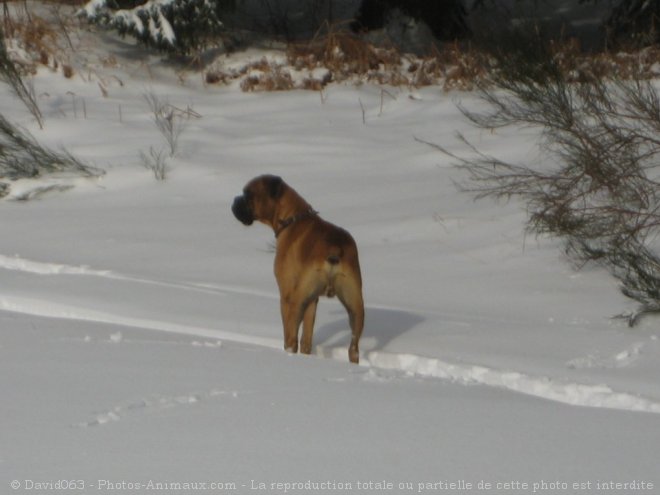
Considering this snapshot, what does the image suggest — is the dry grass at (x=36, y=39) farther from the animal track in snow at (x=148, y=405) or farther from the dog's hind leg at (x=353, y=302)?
the animal track in snow at (x=148, y=405)

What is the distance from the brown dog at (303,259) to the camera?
22.7 feet

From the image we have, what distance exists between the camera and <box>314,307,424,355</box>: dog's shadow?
770 centimetres

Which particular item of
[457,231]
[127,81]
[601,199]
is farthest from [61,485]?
[127,81]

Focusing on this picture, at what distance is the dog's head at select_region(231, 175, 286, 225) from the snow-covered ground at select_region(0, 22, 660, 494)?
0.74 meters

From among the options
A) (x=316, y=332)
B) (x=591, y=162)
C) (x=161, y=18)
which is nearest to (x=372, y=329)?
(x=316, y=332)

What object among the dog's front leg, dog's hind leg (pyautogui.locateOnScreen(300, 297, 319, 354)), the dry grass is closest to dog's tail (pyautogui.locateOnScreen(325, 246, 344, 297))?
the dog's front leg

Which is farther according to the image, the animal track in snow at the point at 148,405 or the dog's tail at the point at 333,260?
the dog's tail at the point at 333,260

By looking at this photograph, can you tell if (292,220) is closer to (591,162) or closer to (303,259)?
(303,259)

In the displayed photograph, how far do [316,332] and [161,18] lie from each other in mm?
8758

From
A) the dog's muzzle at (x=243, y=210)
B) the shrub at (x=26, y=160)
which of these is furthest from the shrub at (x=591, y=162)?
the shrub at (x=26, y=160)

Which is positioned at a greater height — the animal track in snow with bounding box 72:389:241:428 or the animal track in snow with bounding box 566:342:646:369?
the animal track in snow with bounding box 72:389:241:428

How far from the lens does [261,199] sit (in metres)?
7.27

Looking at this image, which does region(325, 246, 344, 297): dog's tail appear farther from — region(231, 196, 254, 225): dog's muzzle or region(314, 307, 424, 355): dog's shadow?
region(314, 307, 424, 355): dog's shadow

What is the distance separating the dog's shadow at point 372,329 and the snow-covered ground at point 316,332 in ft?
0.08
